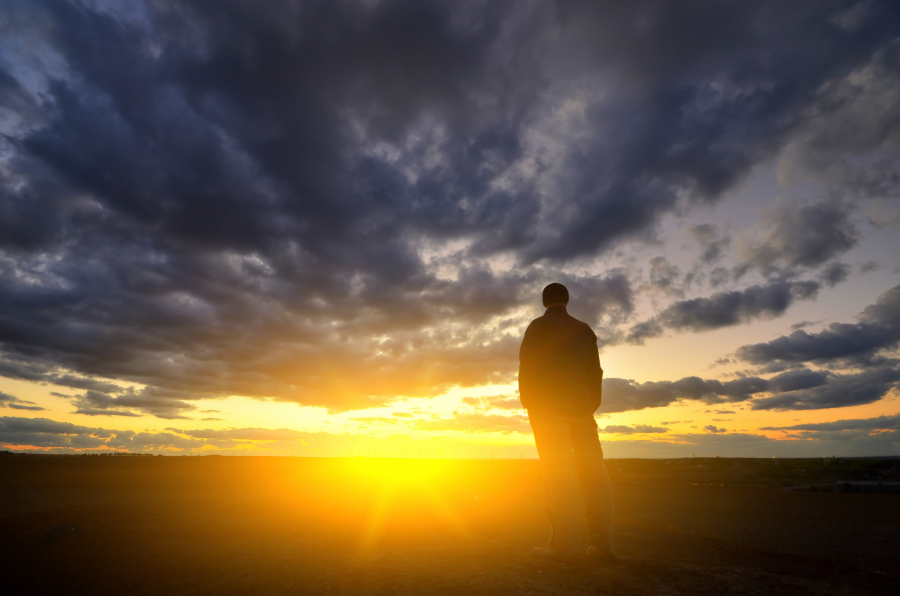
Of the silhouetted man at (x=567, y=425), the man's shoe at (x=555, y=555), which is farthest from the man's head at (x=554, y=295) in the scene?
the man's shoe at (x=555, y=555)

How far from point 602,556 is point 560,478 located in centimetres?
89

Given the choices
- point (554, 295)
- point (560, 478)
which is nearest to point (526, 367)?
point (554, 295)

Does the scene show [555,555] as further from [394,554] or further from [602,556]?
[394,554]

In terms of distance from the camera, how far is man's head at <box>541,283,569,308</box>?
567 cm

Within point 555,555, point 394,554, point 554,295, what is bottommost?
point 394,554

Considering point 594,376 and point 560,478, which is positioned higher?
point 594,376

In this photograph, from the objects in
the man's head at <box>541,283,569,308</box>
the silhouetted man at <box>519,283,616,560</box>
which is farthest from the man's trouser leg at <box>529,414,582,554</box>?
the man's head at <box>541,283,569,308</box>

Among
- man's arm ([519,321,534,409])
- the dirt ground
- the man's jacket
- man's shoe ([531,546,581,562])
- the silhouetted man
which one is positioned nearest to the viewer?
the dirt ground

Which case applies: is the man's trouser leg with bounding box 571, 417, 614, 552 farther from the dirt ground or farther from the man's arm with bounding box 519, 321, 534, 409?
the man's arm with bounding box 519, 321, 534, 409

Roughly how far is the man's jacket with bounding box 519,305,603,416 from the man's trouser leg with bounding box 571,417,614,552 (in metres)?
0.27

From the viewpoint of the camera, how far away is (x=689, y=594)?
141 inches

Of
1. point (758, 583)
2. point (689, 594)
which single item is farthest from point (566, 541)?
point (758, 583)

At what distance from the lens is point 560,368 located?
5.00m

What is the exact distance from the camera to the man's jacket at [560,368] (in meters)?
4.96
